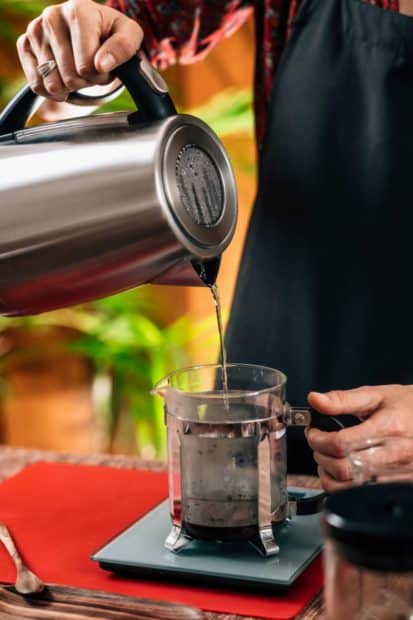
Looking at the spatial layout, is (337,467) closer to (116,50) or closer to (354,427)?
(354,427)

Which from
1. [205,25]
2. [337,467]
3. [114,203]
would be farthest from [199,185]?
[205,25]

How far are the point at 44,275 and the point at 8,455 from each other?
507 mm

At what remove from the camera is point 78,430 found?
3.15 m

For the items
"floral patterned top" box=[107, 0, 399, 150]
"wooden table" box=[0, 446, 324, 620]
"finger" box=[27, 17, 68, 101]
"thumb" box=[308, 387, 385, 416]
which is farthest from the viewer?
"floral patterned top" box=[107, 0, 399, 150]

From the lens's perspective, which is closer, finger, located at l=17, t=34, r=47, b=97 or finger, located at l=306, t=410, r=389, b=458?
finger, located at l=306, t=410, r=389, b=458

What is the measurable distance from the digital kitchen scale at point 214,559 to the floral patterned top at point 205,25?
0.74m

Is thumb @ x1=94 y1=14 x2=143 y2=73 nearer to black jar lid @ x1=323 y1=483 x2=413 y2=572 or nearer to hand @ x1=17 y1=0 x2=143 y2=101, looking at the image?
hand @ x1=17 y1=0 x2=143 y2=101

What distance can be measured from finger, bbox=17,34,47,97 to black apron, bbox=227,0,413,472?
44 centimetres

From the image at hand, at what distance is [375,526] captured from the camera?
64cm

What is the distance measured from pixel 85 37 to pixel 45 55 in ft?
0.26

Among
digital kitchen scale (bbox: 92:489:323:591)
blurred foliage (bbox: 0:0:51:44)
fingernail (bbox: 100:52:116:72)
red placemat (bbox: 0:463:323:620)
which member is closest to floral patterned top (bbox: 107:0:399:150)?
fingernail (bbox: 100:52:116:72)

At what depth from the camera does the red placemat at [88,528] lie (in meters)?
0.92

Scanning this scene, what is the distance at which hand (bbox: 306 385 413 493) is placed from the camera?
985mm

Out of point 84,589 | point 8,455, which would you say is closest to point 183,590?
point 84,589
